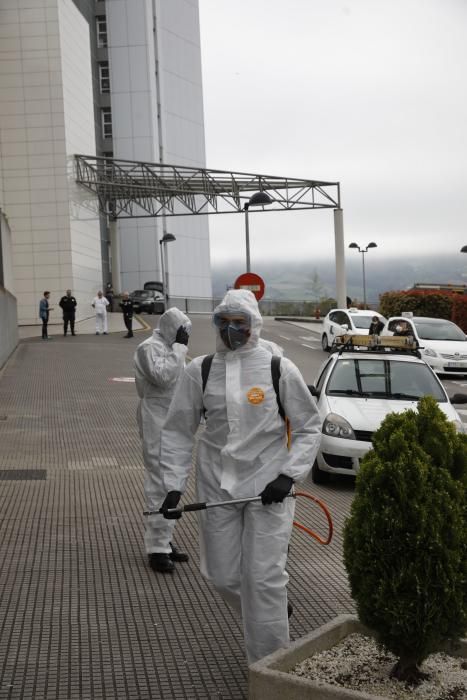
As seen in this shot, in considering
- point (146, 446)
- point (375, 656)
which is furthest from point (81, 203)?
point (375, 656)

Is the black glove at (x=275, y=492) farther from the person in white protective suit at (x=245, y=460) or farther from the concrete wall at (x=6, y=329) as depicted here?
the concrete wall at (x=6, y=329)

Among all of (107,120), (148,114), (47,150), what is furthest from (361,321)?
(107,120)

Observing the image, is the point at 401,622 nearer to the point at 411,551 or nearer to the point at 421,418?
the point at 411,551

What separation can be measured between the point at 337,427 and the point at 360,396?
0.87 meters

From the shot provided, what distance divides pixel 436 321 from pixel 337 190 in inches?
856

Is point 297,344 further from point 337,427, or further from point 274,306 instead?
point 274,306

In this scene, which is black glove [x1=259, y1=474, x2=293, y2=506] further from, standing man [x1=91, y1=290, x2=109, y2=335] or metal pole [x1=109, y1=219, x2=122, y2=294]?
metal pole [x1=109, y1=219, x2=122, y2=294]

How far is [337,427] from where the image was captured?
10.8 meters

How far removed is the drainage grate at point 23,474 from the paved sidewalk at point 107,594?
22 mm

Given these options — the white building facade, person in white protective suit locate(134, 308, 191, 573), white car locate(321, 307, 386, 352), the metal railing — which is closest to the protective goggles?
person in white protective suit locate(134, 308, 191, 573)

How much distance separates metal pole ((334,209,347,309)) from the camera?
1885 inches

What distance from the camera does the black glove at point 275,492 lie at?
4.40 metres

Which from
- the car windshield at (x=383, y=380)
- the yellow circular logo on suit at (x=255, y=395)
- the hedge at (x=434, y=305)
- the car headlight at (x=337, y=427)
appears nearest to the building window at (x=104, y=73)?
the hedge at (x=434, y=305)

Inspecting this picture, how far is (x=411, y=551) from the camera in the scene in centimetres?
371
